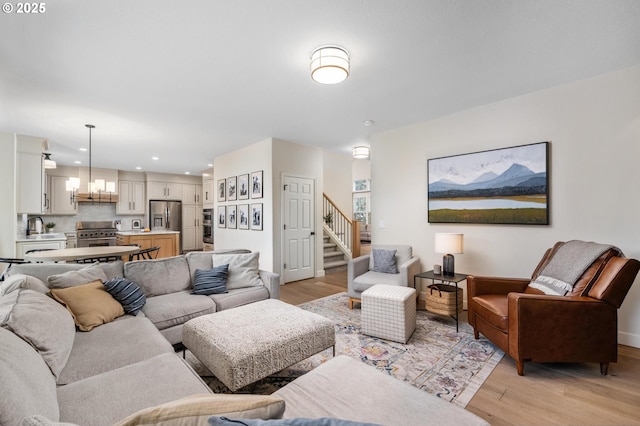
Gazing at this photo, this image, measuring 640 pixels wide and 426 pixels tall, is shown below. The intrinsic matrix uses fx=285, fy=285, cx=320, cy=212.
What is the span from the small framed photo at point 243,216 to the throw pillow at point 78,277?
3.06 m

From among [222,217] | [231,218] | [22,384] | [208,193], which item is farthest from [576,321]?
[208,193]

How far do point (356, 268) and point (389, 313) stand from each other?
3.44 feet

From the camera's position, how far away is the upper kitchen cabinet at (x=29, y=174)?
A: 457 cm

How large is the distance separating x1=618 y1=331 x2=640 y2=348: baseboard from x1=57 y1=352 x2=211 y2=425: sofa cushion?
3698 mm

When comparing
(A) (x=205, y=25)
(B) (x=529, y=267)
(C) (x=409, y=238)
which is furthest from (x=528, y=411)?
(A) (x=205, y=25)

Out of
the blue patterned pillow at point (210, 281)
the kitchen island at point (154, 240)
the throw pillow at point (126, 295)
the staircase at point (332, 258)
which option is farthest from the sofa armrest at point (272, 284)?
the kitchen island at point (154, 240)

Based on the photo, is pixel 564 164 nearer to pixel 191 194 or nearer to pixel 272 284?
pixel 272 284

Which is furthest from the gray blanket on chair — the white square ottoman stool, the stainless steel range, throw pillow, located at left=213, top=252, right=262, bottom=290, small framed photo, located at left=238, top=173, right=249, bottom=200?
the stainless steel range

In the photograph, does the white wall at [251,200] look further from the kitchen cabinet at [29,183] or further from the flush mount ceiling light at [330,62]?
the kitchen cabinet at [29,183]

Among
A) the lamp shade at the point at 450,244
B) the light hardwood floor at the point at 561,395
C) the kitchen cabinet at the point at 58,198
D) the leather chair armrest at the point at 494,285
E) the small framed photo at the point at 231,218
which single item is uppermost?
the kitchen cabinet at the point at 58,198

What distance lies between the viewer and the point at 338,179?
23.5 ft

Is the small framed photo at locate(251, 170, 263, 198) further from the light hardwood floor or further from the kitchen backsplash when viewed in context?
the kitchen backsplash

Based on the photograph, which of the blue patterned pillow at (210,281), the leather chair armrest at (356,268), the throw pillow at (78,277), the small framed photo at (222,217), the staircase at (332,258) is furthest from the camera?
the small framed photo at (222,217)

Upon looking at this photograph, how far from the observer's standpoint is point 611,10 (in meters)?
1.93
